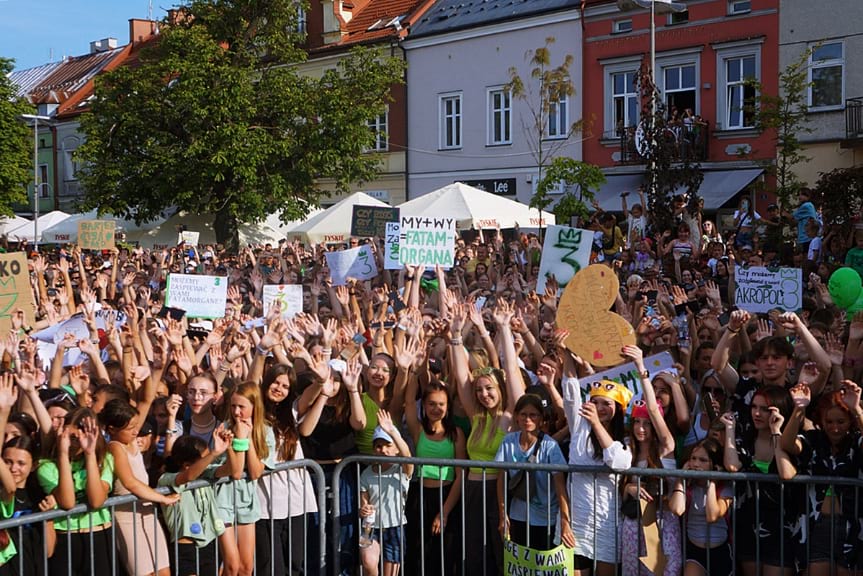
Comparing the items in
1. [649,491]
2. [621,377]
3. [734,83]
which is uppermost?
[734,83]

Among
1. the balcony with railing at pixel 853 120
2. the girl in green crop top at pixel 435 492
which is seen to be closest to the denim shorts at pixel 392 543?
the girl in green crop top at pixel 435 492

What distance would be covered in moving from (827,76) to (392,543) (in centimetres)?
2107

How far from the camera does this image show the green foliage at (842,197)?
13273 mm

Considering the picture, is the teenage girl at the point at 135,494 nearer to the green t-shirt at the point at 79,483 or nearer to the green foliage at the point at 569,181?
the green t-shirt at the point at 79,483

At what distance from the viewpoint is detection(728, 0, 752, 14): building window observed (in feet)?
83.9

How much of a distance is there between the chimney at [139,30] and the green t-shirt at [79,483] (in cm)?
5106

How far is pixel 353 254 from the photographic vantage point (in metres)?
12.7

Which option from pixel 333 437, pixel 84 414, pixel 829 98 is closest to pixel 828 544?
pixel 333 437

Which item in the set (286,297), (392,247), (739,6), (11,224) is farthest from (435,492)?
(11,224)

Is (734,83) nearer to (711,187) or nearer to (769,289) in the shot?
(711,187)

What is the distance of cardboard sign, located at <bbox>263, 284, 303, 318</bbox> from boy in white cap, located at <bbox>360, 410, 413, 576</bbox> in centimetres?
393

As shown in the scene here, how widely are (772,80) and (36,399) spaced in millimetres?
22484

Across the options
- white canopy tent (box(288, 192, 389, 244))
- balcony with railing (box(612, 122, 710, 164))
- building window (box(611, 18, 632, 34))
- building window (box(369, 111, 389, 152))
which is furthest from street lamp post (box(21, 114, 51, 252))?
building window (box(611, 18, 632, 34))

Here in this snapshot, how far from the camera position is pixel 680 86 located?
27.2 metres
